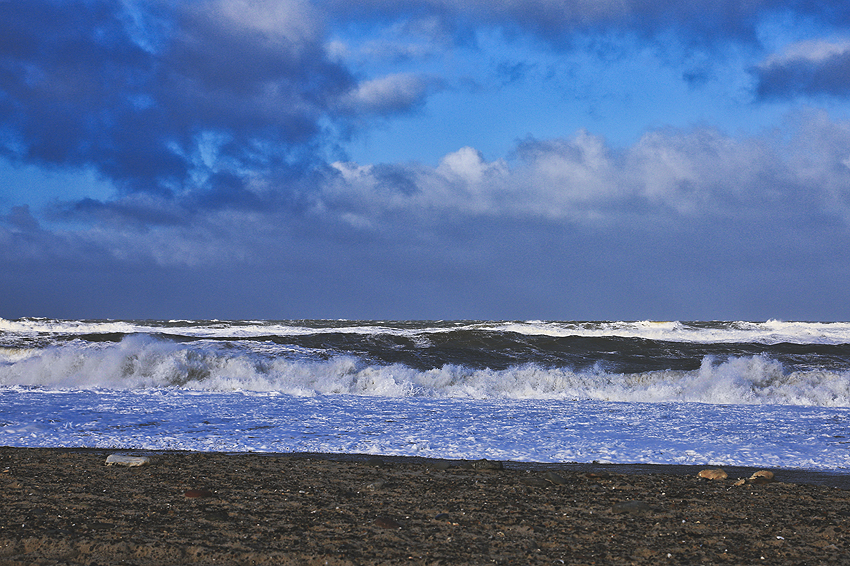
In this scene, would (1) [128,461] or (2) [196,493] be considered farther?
(1) [128,461]

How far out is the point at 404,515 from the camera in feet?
14.3

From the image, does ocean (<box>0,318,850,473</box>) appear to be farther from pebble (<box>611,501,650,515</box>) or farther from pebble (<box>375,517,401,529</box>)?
pebble (<box>375,517,401,529</box>)

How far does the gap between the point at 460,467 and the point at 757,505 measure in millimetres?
2581

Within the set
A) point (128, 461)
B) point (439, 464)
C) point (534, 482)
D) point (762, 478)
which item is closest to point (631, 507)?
point (534, 482)

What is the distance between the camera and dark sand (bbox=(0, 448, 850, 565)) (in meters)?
3.56

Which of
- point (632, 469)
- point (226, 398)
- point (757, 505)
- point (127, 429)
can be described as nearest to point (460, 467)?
point (632, 469)

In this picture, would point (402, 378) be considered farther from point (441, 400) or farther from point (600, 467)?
point (600, 467)

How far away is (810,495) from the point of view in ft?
16.6

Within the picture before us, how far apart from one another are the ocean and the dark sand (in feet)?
4.51

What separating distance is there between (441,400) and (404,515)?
26.0 feet

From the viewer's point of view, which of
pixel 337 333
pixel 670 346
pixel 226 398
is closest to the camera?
pixel 226 398

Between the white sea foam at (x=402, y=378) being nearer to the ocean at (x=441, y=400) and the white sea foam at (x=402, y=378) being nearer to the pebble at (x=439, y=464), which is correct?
the ocean at (x=441, y=400)

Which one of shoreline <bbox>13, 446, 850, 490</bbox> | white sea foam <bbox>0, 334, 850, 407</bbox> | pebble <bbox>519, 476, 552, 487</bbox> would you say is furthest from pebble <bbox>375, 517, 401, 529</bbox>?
white sea foam <bbox>0, 334, 850, 407</bbox>

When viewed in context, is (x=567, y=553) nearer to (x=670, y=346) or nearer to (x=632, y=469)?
(x=632, y=469)
